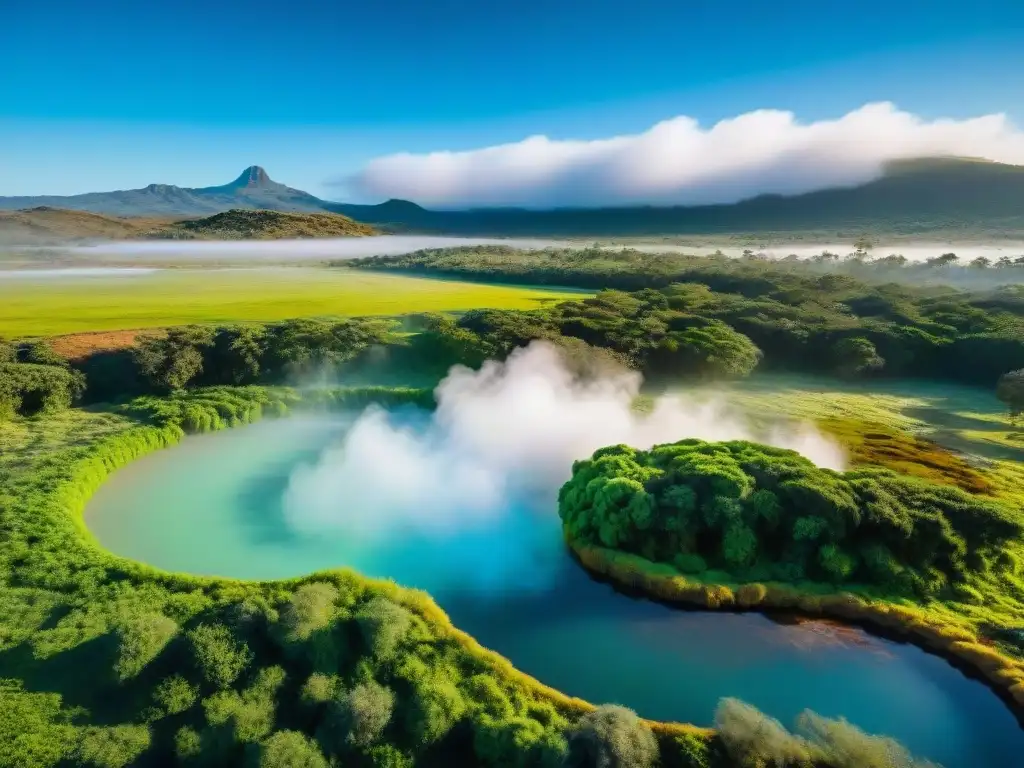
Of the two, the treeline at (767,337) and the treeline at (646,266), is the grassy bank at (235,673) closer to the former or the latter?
the treeline at (767,337)

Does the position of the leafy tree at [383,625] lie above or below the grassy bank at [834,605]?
above

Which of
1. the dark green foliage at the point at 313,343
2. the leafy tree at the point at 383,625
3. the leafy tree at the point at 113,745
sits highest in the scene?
the dark green foliage at the point at 313,343

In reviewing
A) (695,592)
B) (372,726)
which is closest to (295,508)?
(372,726)

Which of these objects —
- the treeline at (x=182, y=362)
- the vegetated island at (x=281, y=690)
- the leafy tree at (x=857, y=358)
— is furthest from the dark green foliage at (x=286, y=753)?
the leafy tree at (x=857, y=358)

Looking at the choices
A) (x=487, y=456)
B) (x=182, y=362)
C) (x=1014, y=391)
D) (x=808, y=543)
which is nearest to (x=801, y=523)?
(x=808, y=543)

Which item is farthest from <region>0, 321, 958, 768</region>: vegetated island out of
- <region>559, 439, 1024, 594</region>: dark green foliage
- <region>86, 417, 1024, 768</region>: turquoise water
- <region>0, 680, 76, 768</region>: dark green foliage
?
<region>559, 439, 1024, 594</region>: dark green foliage

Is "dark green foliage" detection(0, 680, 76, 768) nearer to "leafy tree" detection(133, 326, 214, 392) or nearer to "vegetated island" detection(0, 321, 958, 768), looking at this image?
"vegetated island" detection(0, 321, 958, 768)

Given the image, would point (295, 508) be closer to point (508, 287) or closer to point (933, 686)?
point (933, 686)
